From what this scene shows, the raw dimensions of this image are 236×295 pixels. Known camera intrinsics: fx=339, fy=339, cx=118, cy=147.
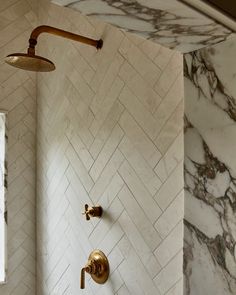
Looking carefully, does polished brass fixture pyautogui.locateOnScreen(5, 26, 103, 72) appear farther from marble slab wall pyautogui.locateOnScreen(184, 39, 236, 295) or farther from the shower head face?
marble slab wall pyautogui.locateOnScreen(184, 39, 236, 295)

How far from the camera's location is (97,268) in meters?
1.78

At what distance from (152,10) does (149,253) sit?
1.05 m

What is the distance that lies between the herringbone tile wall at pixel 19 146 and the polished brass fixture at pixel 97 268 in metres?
0.85

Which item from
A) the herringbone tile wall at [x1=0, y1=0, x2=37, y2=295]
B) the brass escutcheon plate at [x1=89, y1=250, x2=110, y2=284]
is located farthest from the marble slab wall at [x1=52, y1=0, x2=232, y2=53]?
the herringbone tile wall at [x1=0, y1=0, x2=37, y2=295]

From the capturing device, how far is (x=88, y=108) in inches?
77.5

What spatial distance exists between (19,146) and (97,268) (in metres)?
1.15

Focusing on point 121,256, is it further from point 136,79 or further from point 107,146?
point 136,79

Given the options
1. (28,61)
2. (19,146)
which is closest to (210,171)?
(28,61)

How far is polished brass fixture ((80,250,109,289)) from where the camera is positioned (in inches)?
68.7

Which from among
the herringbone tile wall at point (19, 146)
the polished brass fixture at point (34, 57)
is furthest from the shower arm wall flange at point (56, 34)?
the herringbone tile wall at point (19, 146)

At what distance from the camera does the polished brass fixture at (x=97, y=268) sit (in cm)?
174

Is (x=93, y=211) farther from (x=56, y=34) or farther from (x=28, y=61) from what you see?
(x=56, y=34)

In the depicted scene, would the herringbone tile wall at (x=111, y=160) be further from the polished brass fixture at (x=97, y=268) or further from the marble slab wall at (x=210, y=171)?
the marble slab wall at (x=210, y=171)

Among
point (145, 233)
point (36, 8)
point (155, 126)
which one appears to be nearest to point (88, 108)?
point (155, 126)
